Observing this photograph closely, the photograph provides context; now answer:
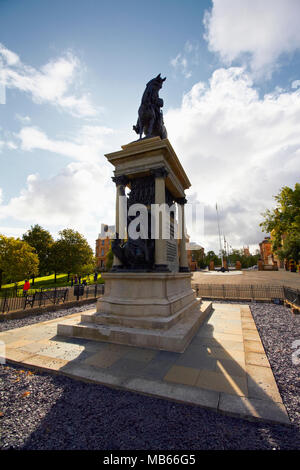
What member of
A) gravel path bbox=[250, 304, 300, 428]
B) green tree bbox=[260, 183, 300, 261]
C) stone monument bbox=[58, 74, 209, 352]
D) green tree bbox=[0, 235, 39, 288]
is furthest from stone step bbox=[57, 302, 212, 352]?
green tree bbox=[0, 235, 39, 288]

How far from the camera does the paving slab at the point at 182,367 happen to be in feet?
11.1

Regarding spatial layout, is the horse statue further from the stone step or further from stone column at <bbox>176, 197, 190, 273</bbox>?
the stone step

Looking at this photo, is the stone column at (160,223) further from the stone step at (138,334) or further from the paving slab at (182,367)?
the paving slab at (182,367)

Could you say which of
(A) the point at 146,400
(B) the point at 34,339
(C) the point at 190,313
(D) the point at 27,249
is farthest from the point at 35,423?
(D) the point at 27,249

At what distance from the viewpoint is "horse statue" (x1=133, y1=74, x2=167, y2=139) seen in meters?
10.2

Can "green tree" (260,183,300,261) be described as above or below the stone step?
above

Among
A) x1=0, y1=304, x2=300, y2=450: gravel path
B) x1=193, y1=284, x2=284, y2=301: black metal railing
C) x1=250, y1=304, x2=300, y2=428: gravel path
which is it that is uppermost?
x1=0, y1=304, x2=300, y2=450: gravel path

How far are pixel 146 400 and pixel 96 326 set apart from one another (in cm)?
369

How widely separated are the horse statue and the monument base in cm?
742

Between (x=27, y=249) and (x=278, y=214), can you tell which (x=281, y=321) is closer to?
(x=278, y=214)

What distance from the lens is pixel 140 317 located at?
690cm

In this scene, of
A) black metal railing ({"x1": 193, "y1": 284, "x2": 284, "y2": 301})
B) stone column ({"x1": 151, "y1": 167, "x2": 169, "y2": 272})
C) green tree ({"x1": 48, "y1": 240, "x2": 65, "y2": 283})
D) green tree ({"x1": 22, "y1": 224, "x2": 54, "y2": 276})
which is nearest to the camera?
stone column ({"x1": 151, "y1": 167, "x2": 169, "y2": 272})

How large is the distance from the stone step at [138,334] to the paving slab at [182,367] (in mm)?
188

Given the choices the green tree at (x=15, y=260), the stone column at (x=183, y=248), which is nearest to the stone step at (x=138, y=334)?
the stone column at (x=183, y=248)
